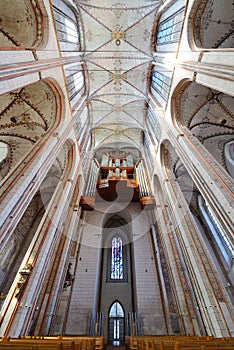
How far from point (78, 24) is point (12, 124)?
6.42m

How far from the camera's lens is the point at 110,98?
1318 centimetres

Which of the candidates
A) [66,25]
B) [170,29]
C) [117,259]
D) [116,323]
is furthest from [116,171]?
[116,323]

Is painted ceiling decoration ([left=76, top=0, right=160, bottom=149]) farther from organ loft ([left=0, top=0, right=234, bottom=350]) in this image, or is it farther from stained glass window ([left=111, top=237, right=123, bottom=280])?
stained glass window ([left=111, top=237, right=123, bottom=280])

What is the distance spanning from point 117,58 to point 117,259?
41.3 feet

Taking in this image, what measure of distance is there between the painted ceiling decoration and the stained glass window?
8443 mm

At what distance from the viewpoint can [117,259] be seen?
43.4ft

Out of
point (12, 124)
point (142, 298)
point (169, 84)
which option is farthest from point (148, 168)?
point (12, 124)

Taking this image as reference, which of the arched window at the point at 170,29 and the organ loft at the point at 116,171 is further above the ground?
the arched window at the point at 170,29

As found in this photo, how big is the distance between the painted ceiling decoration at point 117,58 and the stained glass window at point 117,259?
8443mm

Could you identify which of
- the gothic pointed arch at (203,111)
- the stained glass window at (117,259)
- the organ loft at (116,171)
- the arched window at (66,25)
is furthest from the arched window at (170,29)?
the stained glass window at (117,259)

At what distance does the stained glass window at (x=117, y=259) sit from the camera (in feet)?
41.4

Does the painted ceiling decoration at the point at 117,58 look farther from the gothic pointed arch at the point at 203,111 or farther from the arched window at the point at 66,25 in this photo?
the gothic pointed arch at the point at 203,111

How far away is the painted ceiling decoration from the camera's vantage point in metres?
10.1

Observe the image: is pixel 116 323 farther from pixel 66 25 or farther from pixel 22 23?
pixel 66 25
